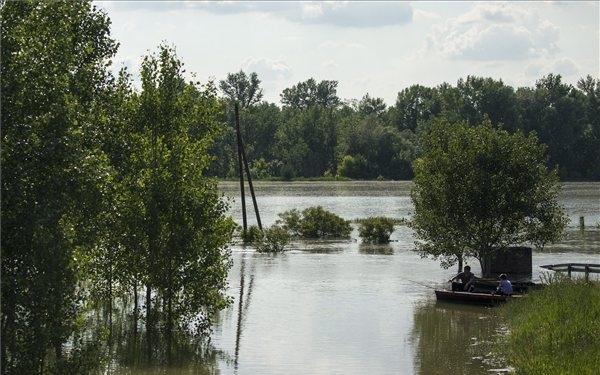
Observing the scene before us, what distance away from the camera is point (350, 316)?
40.2 meters

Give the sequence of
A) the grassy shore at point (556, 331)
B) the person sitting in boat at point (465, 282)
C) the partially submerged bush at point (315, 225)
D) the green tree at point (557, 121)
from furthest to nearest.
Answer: the green tree at point (557, 121) < the partially submerged bush at point (315, 225) < the person sitting in boat at point (465, 282) < the grassy shore at point (556, 331)

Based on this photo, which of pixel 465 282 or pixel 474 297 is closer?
pixel 474 297

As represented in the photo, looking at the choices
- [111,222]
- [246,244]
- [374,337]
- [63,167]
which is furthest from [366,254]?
[63,167]

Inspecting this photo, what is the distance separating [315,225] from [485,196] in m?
31.8

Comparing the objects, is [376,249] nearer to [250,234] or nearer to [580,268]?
[250,234]

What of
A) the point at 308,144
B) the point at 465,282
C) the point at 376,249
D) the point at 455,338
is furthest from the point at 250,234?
the point at 308,144

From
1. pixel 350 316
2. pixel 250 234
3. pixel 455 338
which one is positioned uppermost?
pixel 250 234

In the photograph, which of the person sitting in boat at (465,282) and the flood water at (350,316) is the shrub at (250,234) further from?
the person sitting in boat at (465,282)

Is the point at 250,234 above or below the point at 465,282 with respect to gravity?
above

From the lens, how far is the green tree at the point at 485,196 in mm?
45875

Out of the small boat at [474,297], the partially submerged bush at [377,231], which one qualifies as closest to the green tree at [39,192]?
the small boat at [474,297]

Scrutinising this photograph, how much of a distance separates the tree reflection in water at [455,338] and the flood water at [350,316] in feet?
0.12

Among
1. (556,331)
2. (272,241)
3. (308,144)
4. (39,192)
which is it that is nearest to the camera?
(39,192)

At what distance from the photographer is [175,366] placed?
30484 mm
